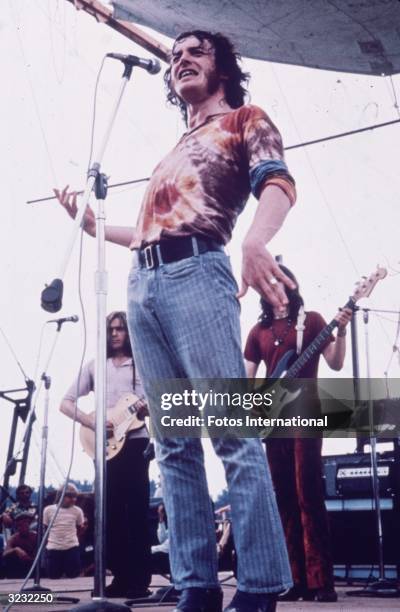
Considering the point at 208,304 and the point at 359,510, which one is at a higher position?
the point at 208,304

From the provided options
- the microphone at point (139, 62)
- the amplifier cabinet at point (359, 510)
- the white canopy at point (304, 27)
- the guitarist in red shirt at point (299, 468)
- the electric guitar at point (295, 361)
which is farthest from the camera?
the amplifier cabinet at point (359, 510)

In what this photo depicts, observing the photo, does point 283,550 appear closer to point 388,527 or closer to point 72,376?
point 72,376

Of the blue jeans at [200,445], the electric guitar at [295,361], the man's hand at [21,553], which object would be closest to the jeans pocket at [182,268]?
the blue jeans at [200,445]

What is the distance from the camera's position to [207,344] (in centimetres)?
114

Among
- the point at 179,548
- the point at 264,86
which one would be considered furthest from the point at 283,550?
the point at 264,86

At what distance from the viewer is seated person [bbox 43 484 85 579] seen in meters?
2.50

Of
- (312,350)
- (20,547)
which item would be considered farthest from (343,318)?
→ (20,547)

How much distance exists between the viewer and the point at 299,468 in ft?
6.33

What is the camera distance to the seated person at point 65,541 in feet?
8.21

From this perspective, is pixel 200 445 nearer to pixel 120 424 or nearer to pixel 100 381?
pixel 100 381

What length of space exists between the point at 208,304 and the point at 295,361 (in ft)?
2.62

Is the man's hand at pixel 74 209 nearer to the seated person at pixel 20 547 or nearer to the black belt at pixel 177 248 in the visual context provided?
the black belt at pixel 177 248

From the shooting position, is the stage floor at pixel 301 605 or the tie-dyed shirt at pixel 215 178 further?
the stage floor at pixel 301 605

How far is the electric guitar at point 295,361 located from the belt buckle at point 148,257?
0.65m
